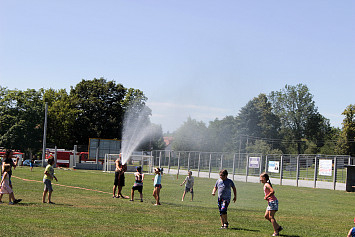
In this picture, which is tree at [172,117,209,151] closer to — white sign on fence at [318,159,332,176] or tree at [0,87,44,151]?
tree at [0,87,44,151]

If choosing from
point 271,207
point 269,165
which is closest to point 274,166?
point 269,165

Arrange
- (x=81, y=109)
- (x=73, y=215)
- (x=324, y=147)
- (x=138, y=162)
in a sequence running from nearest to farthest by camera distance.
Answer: (x=73, y=215) < (x=138, y=162) < (x=81, y=109) < (x=324, y=147)

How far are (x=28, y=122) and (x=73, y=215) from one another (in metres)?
81.8

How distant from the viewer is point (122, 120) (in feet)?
331

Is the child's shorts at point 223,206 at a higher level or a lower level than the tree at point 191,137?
lower

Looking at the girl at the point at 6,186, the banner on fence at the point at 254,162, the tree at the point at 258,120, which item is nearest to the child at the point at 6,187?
the girl at the point at 6,186

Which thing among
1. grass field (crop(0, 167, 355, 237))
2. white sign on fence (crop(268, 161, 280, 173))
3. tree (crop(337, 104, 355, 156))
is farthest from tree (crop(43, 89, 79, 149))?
grass field (crop(0, 167, 355, 237))

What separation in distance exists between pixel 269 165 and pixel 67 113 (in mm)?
57499

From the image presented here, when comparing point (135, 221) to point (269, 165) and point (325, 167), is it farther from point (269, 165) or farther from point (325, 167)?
point (269, 165)

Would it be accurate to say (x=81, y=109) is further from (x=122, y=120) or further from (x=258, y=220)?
(x=258, y=220)

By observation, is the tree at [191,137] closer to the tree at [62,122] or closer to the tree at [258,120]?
the tree at [258,120]

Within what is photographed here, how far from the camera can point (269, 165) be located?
2024 inches

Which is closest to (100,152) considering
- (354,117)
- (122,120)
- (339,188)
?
(122,120)

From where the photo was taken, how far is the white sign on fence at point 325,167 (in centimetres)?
4312
